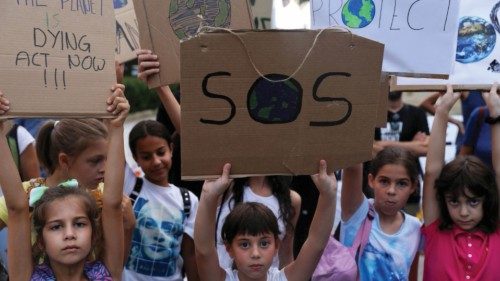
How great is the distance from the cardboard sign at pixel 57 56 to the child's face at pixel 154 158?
44.1 inches

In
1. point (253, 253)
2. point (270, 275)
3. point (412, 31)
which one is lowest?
point (270, 275)

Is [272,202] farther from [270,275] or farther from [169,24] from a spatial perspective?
[169,24]

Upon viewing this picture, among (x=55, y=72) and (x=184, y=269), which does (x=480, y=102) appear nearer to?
(x=184, y=269)

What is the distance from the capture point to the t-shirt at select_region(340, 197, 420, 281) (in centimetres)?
413

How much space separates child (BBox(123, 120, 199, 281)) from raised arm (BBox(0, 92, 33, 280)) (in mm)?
949

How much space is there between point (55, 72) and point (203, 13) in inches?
39.1

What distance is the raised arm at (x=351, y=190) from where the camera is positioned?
13.8ft

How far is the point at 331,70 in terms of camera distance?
134 inches

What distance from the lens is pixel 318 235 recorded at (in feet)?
12.0

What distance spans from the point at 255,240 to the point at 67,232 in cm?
82

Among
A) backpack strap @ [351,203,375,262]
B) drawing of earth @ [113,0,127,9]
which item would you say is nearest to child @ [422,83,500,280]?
backpack strap @ [351,203,375,262]

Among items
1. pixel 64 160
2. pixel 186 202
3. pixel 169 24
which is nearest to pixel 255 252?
pixel 186 202

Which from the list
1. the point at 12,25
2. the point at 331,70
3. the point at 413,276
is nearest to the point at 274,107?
the point at 331,70

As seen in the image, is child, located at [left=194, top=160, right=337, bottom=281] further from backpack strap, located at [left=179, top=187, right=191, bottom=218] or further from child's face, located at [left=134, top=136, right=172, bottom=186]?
child's face, located at [left=134, top=136, right=172, bottom=186]
